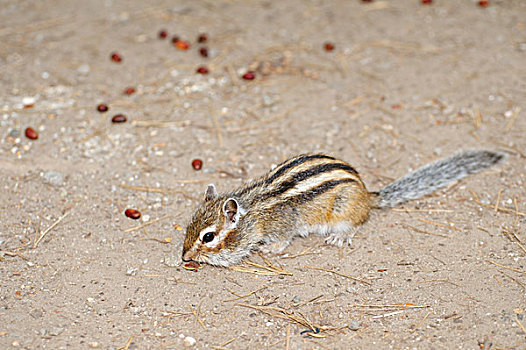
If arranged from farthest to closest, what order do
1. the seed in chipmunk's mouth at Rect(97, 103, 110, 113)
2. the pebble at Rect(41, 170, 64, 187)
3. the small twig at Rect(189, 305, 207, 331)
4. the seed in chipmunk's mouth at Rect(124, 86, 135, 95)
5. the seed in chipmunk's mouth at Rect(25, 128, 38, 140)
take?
the seed in chipmunk's mouth at Rect(124, 86, 135, 95), the seed in chipmunk's mouth at Rect(97, 103, 110, 113), the seed in chipmunk's mouth at Rect(25, 128, 38, 140), the pebble at Rect(41, 170, 64, 187), the small twig at Rect(189, 305, 207, 331)

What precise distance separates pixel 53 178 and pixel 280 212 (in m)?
2.15

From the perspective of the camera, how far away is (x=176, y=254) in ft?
13.8

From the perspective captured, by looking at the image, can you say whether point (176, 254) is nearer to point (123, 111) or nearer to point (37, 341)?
point (37, 341)

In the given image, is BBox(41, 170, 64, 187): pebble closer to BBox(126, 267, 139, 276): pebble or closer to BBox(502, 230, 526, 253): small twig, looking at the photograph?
BBox(126, 267, 139, 276): pebble

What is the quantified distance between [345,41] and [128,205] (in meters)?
3.59

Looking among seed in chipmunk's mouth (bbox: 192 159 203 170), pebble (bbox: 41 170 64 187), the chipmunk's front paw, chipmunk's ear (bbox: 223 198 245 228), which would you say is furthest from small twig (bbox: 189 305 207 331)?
pebble (bbox: 41 170 64 187)

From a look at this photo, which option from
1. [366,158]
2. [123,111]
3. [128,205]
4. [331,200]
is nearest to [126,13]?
[123,111]

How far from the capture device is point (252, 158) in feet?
16.8

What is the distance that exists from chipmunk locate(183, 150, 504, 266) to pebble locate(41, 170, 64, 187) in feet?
5.02

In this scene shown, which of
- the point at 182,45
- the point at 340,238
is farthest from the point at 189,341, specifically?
the point at 182,45

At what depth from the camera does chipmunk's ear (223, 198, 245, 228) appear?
3.88m

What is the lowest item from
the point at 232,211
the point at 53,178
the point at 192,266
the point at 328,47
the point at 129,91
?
the point at 192,266

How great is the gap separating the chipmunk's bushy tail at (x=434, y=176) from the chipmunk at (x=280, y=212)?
216mm

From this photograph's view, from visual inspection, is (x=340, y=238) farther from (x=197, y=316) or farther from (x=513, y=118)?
(x=513, y=118)
